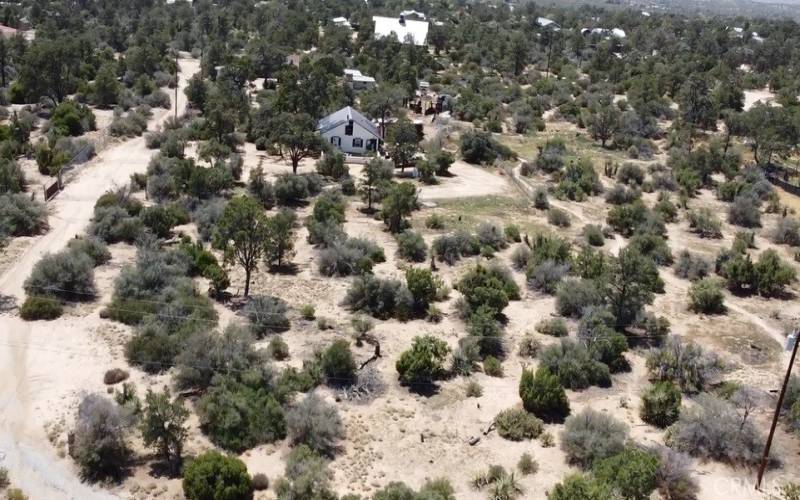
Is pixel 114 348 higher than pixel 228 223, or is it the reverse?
pixel 228 223

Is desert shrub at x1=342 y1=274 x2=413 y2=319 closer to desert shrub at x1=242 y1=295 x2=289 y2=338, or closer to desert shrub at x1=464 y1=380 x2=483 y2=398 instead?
desert shrub at x1=242 y1=295 x2=289 y2=338

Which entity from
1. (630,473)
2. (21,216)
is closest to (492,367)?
(630,473)

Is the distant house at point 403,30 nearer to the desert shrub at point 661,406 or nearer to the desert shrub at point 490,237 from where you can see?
the desert shrub at point 490,237

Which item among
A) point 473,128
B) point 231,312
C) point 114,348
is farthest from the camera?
point 473,128

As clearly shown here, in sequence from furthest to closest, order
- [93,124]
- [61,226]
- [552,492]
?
[93,124], [61,226], [552,492]

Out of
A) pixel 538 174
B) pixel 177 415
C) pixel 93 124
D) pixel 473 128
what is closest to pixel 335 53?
pixel 473 128

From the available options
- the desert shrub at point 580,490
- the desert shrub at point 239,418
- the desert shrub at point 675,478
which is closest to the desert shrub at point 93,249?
the desert shrub at point 239,418

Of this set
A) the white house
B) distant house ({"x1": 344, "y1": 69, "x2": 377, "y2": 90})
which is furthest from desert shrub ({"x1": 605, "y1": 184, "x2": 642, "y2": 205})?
distant house ({"x1": 344, "y1": 69, "x2": 377, "y2": 90})

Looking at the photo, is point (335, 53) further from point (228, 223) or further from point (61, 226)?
point (228, 223)
